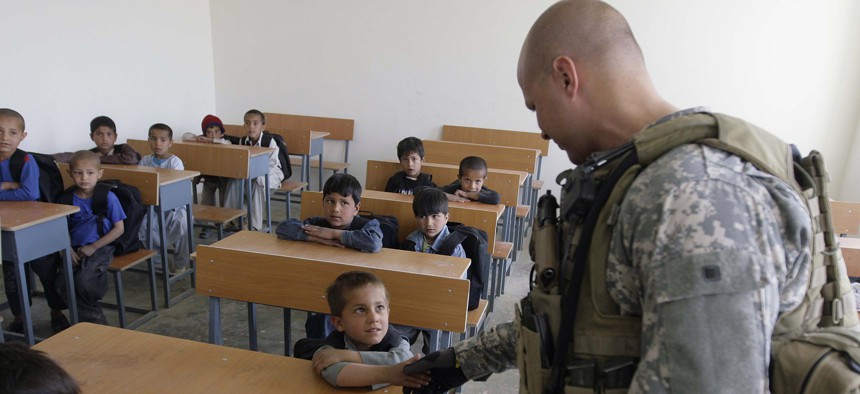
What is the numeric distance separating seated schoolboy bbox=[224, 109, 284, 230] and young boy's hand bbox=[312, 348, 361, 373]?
3.17m

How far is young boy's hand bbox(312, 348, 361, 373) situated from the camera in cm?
124

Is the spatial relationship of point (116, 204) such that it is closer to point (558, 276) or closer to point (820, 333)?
point (558, 276)

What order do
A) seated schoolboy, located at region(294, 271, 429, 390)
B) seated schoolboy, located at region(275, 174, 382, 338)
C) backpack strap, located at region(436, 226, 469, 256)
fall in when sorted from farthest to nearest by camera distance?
backpack strap, located at region(436, 226, 469, 256)
seated schoolboy, located at region(275, 174, 382, 338)
seated schoolboy, located at region(294, 271, 429, 390)

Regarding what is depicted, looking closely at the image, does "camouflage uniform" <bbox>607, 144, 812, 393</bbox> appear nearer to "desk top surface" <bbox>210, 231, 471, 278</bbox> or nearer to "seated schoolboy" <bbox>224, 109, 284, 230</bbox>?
"desk top surface" <bbox>210, 231, 471, 278</bbox>

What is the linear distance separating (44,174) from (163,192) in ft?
1.92

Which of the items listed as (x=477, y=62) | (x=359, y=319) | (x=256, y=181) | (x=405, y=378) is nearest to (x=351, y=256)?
(x=359, y=319)

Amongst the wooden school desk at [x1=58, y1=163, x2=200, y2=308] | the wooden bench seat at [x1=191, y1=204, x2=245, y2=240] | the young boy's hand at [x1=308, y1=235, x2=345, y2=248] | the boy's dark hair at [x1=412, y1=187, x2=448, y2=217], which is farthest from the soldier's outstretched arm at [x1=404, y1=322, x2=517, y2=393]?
the wooden bench seat at [x1=191, y1=204, x2=245, y2=240]

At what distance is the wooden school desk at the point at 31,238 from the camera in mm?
2371

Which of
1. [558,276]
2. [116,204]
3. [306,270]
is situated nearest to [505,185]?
[306,270]

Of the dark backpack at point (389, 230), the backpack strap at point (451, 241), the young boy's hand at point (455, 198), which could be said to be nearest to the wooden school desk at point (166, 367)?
the backpack strap at point (451, 241)

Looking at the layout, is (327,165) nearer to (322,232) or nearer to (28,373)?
(322,232)

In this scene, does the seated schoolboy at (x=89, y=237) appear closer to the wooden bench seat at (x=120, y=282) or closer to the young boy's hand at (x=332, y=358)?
the wooden bench seat at (x=120, y=282)

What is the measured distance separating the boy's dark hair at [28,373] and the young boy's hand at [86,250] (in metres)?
2.20

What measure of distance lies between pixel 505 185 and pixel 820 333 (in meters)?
3.02
